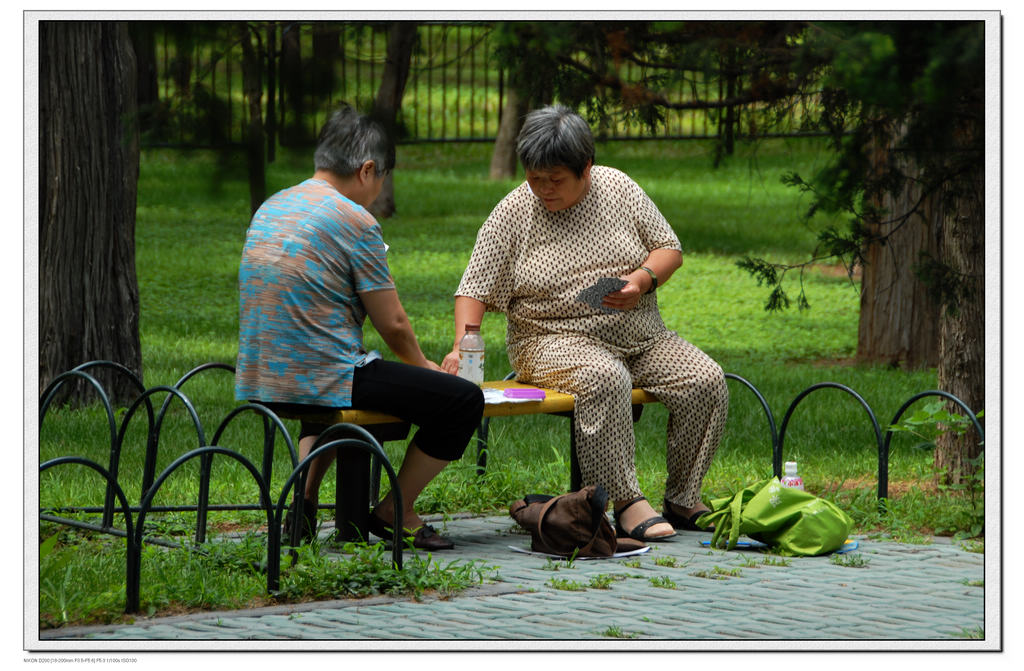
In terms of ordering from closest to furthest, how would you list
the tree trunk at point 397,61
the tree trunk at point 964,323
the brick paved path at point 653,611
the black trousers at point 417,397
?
1. the brick paved path at point 653,611
2. the black trousers at point 417,397
3. the tree trunk at point 964,323
4. the tree trunk at point 397,61

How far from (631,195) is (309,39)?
1.55m

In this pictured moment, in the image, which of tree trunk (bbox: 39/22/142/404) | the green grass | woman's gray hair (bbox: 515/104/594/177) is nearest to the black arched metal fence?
the green grass

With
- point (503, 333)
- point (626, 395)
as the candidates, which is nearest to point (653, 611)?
point (626, 395)

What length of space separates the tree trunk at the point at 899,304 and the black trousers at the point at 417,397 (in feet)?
21.2

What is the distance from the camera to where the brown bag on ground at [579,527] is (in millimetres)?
6105

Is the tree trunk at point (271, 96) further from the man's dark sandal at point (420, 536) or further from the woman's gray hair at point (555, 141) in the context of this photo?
the man's dark sandal at point (420, 536)

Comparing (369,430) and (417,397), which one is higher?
(417,397)

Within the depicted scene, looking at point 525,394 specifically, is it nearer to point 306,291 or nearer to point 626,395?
point 626,395

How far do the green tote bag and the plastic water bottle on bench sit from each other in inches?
46.4

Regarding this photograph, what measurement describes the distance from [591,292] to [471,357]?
1.90 ft

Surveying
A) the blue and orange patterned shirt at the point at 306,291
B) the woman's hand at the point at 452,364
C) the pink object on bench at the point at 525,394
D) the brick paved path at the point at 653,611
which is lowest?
the brick paved path at the point at 653,611

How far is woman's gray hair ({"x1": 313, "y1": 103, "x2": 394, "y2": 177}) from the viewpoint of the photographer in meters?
6.02

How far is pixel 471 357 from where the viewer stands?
21.5 feet

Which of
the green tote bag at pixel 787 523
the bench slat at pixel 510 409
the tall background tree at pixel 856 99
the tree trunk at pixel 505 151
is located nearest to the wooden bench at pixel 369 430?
the bench slat at pixel 510 409
